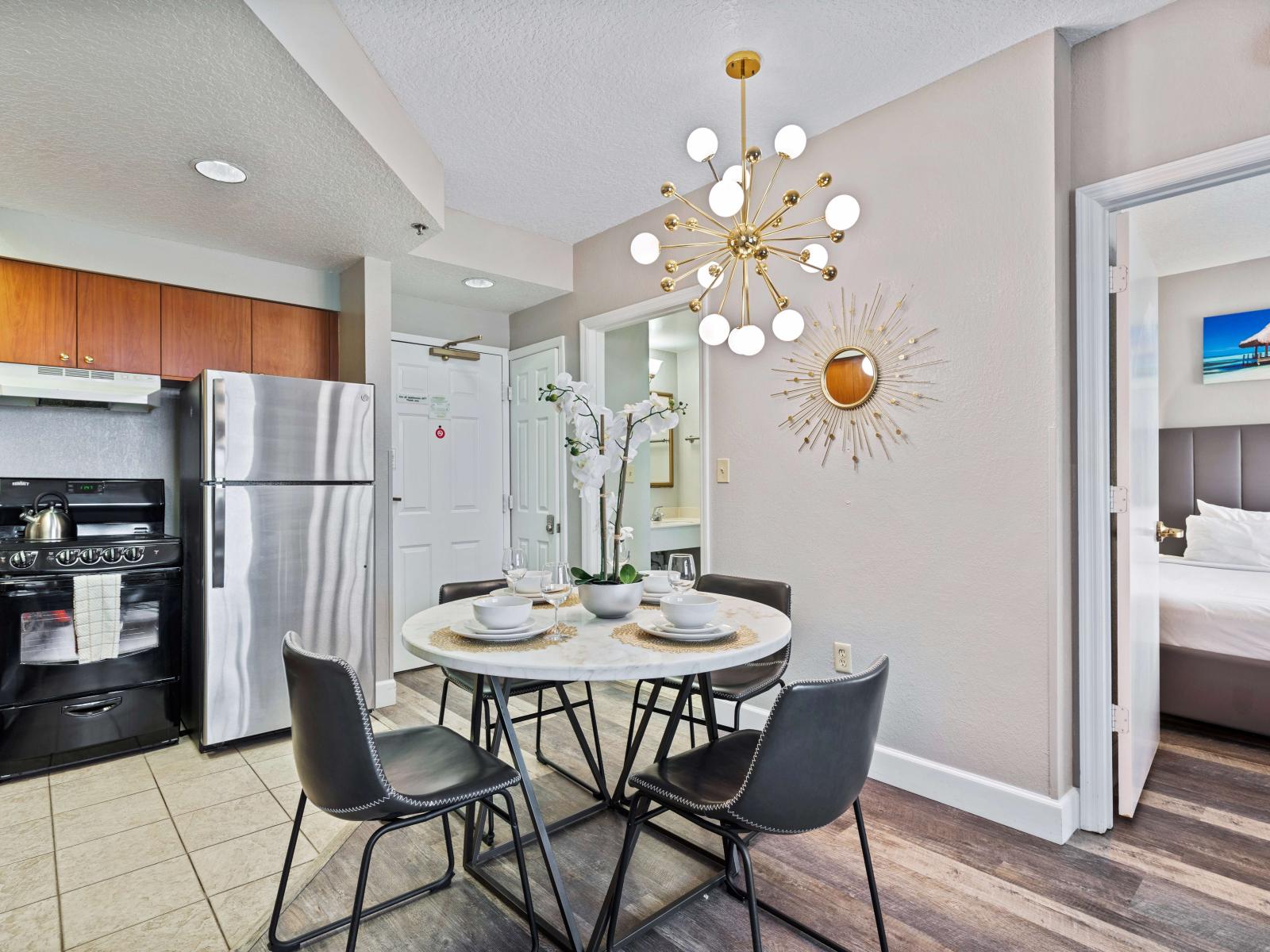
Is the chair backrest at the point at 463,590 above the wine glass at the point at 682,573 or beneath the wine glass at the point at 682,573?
beneath

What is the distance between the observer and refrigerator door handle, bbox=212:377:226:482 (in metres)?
2.89

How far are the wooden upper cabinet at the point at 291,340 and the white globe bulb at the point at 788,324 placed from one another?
8.45 feet

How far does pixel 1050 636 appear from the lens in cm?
218

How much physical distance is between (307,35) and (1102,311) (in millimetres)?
2511

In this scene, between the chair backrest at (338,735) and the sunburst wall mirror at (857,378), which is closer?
the chair backrest at (338,735)

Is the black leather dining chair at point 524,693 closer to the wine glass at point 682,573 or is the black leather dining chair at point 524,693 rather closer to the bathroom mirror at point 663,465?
the wine glass at point 682,573

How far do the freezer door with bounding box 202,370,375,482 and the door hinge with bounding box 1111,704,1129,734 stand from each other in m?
3.14

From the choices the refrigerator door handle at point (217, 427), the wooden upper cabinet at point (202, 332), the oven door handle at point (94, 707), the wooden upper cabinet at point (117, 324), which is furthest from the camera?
the wooden upper cabinet at point (202, 332)

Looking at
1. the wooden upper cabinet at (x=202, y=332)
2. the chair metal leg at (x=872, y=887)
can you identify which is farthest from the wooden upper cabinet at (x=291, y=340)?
the chair metal leg at (x=872, y=887)

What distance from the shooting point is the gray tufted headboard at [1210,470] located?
165 inches

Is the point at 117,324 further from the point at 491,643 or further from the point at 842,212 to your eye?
the point at 842,212

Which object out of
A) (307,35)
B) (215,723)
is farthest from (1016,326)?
(215,723)

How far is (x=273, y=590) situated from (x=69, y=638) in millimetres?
745

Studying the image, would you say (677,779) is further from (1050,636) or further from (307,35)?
(307,35)
